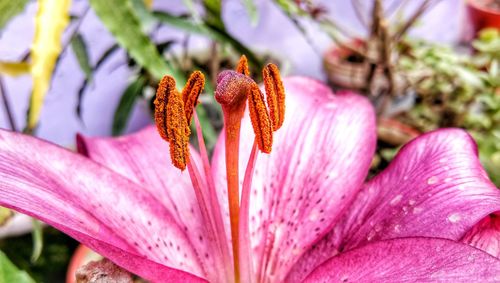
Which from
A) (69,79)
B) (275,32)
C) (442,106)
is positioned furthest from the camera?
(275,32)

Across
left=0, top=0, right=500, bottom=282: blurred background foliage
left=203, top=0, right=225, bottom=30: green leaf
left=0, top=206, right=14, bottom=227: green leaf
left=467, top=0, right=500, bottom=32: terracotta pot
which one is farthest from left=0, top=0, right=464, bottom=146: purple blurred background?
left=0, top=206, right=14, bottom=227: green leaf

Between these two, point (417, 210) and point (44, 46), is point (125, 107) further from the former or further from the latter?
point (417, 210)

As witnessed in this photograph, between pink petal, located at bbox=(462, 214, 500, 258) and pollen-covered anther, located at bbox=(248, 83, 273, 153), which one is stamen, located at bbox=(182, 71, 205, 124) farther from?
pink petal, located at bbox=(462, 214, 500, 258)

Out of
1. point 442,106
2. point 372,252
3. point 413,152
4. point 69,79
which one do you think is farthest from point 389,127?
point 69,79

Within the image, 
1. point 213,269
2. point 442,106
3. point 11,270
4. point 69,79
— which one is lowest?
point 69,79

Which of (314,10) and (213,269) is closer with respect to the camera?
(213,269)

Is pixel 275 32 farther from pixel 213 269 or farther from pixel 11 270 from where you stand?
pixel 11 270

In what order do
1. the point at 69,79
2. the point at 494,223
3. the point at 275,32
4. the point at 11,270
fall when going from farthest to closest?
the point at 275,32
the point at 69,79
the point at 494,223
the point at 11,270
